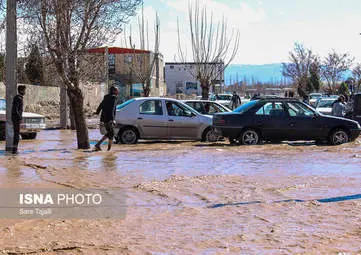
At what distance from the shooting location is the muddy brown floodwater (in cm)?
581

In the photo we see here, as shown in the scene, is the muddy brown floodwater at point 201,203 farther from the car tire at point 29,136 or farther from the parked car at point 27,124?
the car tire at point 29,136

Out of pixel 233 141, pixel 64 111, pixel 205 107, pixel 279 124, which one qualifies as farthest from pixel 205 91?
pixel 279 124

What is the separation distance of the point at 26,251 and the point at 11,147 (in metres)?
9.23

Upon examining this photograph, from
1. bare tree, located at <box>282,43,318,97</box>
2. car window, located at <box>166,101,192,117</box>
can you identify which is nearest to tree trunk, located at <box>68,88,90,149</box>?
car window, located at <box>166,101,192,117</box>

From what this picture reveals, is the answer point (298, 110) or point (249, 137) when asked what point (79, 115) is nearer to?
point (249, 137)

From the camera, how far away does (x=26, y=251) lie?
218 inches

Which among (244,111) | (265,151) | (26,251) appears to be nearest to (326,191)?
(26,251)

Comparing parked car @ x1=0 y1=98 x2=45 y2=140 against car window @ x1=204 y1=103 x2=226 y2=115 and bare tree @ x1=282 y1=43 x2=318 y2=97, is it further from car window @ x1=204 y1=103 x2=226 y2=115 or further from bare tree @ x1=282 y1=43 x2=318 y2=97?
bare tree @ x1=282 y1=43 x2=318 y2=97

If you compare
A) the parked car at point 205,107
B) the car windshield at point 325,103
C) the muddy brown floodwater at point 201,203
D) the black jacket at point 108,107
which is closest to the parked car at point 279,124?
the muddy brown floodwater at point 201,203

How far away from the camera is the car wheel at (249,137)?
16.7 m

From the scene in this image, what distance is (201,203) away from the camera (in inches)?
311

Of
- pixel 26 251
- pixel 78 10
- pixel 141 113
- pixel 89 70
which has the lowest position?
pixel 26 251

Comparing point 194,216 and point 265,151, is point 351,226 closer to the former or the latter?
point 194,216

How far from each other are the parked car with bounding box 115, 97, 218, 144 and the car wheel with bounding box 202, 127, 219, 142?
35mm
